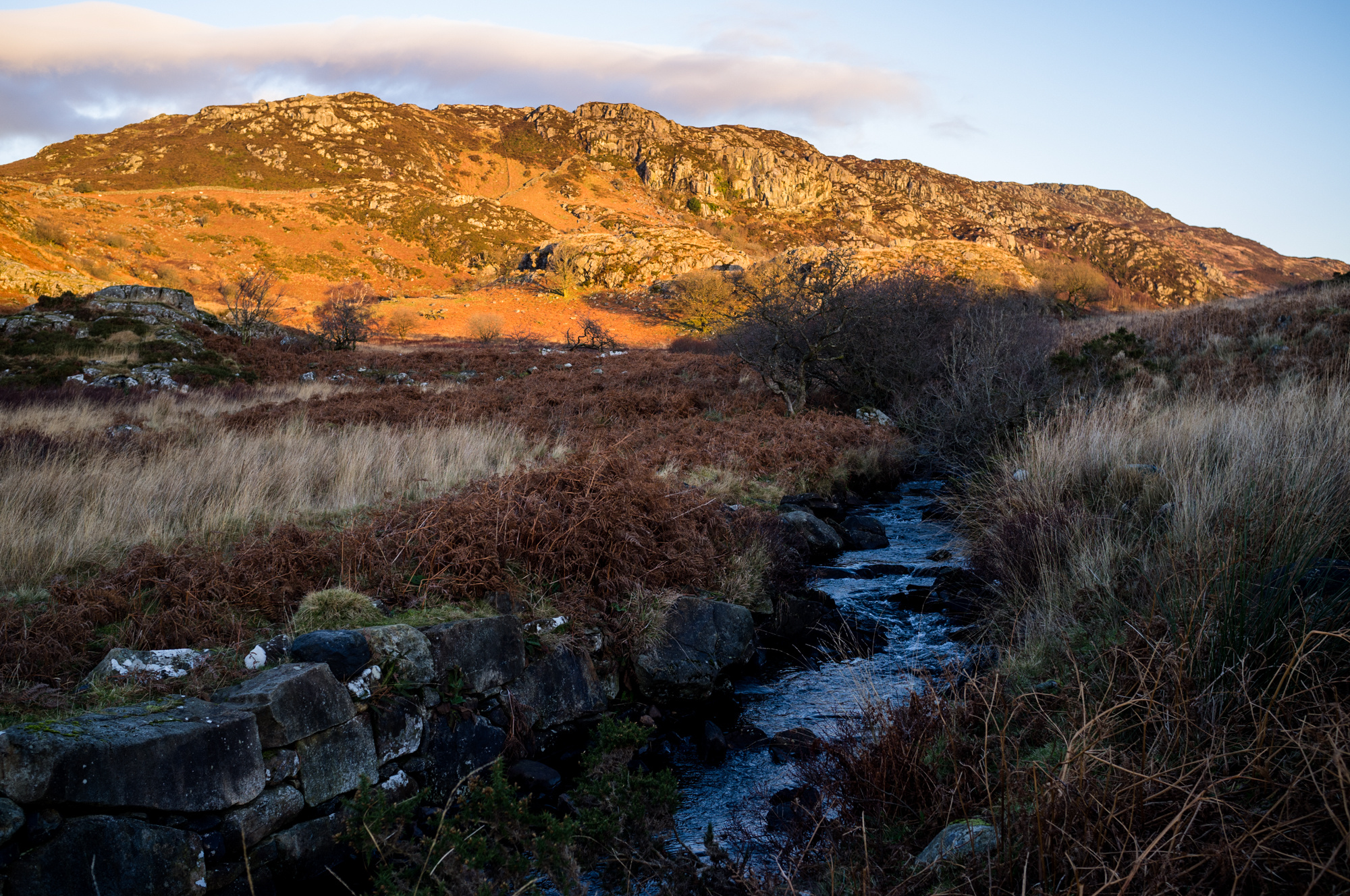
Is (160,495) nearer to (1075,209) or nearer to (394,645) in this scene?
(394,645)

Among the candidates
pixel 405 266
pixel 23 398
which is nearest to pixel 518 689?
pixel 23 398

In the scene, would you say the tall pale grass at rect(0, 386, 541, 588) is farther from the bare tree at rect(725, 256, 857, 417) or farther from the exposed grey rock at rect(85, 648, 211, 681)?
the bare tree at rect(725, 256, 857, 417)

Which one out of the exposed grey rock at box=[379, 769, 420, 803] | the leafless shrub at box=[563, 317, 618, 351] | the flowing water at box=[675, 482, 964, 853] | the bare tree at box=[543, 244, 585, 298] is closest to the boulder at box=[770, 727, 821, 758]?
the flowing water at box=[675, 482, 964, 853]

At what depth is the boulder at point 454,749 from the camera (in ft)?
12.1

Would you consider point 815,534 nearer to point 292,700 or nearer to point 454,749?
point 454,749

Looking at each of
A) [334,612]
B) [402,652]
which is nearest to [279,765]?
[402,652]

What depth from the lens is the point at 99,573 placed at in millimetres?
4254

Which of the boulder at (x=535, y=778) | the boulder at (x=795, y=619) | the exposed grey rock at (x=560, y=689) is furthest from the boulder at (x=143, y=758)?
the boulder at (x=795, y=619)

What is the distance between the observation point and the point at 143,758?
2.64m

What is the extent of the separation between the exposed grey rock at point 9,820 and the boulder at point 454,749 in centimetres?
Answer: 166

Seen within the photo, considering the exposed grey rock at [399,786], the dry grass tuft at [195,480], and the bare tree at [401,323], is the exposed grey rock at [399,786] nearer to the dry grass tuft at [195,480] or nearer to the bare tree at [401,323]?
the dry grass tuft at [195,480]

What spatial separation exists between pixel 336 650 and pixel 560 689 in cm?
141

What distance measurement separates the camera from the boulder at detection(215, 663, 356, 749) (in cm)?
307

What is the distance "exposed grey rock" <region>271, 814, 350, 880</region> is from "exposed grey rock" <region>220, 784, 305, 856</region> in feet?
0.19
